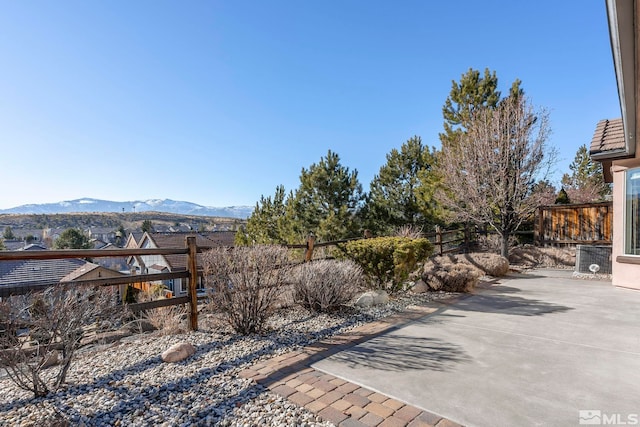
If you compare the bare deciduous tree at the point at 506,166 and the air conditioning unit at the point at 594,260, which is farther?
the bare deciduous tree at the point at 506,166

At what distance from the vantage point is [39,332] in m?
2.85

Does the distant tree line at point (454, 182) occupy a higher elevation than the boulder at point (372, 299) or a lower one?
higher

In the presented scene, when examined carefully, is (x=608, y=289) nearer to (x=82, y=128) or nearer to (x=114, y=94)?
(x=114, y=94)

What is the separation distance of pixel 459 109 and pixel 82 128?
60.0ft

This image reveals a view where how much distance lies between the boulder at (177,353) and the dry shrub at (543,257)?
11.7 m

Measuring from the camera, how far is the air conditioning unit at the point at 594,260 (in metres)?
8.67

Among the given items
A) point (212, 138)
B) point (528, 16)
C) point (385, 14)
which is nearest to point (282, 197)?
point (212, 138)

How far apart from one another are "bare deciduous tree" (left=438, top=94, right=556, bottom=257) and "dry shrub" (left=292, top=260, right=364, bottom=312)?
7.49 meters

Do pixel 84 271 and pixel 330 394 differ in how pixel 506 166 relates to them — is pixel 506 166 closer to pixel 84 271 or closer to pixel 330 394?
pixel 330 394

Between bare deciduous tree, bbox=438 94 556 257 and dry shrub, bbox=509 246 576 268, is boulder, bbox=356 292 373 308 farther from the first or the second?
dry shrub, bbox=509 246 576 268

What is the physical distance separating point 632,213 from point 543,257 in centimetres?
486

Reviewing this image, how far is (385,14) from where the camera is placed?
31.9ft

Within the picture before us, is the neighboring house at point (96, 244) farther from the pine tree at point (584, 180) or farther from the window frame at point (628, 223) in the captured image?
the pine tree at point (584, 180)

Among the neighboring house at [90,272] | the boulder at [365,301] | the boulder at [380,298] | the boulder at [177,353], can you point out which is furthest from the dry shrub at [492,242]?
the neighboring house at [90,272]
